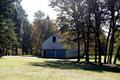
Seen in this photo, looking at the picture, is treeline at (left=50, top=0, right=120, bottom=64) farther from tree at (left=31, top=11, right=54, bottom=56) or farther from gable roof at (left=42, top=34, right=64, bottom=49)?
tree at (left=31, top=11, right=54, bottom=56)

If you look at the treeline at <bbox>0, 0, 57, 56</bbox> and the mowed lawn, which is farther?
the treeline at <bbox>0, 0, 57, 56</bbox>

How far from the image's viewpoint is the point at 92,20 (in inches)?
1767

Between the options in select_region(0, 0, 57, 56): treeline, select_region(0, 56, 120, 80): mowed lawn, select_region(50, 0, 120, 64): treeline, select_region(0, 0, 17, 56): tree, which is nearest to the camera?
select_region(0, 56, 120, 80): mowed lawn

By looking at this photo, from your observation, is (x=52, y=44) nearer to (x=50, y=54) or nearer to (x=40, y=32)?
(x=50, y=54)

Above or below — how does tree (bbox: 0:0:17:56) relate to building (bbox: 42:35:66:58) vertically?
above

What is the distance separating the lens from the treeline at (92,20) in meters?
42.2

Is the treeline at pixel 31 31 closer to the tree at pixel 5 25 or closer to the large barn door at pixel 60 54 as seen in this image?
the large barn door at pixel 60 54

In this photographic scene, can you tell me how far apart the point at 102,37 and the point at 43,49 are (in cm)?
2751

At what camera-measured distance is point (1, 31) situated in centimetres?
4928

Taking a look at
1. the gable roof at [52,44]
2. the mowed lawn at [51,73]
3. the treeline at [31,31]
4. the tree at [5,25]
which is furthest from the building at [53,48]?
the mowed lawn at [51,73]

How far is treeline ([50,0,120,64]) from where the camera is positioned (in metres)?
42.2

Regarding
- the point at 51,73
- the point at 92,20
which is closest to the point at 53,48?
the point at 92,20

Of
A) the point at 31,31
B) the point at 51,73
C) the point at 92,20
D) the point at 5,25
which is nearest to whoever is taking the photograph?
the point at 51,73

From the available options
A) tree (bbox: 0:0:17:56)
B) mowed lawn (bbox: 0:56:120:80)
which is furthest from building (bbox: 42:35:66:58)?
mowed lawn (bbox: 0:56:120:80)
